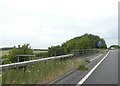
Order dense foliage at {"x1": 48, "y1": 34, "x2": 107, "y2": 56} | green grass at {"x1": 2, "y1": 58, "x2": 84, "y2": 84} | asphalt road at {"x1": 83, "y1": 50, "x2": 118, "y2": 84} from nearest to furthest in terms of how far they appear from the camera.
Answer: green grass at {"x1": 2, "y1": 58, "x2": 84, "y2": 84}
asphalt road at {"x1": 83, "y1": 50, "x2": 118, "y2": 84}
dense foliage at {"x1": 48, "y1": 34, "x2": 107, "y2": 56}

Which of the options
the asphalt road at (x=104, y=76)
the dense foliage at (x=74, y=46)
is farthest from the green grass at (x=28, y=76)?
the dense foliage at (x=74, y=46)

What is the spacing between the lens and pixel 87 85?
15141 mm

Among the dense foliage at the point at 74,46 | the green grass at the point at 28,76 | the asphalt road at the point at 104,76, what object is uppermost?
the dense foliage at the point at 74,46

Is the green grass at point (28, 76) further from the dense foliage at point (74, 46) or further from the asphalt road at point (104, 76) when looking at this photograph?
the dense foliage at point (74, 46)

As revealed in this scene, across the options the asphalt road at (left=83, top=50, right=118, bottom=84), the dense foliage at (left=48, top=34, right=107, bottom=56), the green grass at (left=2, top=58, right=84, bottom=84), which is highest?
the dense foliage at (left=48, top=34, right=107, bottom=56)

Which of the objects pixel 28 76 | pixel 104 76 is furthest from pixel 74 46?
pixel 28 76

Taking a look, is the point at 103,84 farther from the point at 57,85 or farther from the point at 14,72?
the point at 14,72

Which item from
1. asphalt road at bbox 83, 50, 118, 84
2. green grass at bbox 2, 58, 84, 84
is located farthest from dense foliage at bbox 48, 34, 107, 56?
green grass at bbox 2, 58, 84, 84

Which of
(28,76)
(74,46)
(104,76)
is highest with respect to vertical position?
(74,46)

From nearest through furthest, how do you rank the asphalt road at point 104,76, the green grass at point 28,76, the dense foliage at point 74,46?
the green grass at point 28,76, the asphalt road at point 104,76, the dense foliage at point 74,46

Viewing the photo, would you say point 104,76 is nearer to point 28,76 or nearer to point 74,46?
point 28,76

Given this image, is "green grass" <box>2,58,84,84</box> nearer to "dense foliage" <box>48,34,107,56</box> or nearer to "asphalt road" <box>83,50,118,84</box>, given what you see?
"asphalt road" <box>83,50,118,84</box>

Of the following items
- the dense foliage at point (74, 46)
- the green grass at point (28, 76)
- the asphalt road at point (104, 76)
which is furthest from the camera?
the dense foliage at point (74, 46)

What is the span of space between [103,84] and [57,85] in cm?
208
